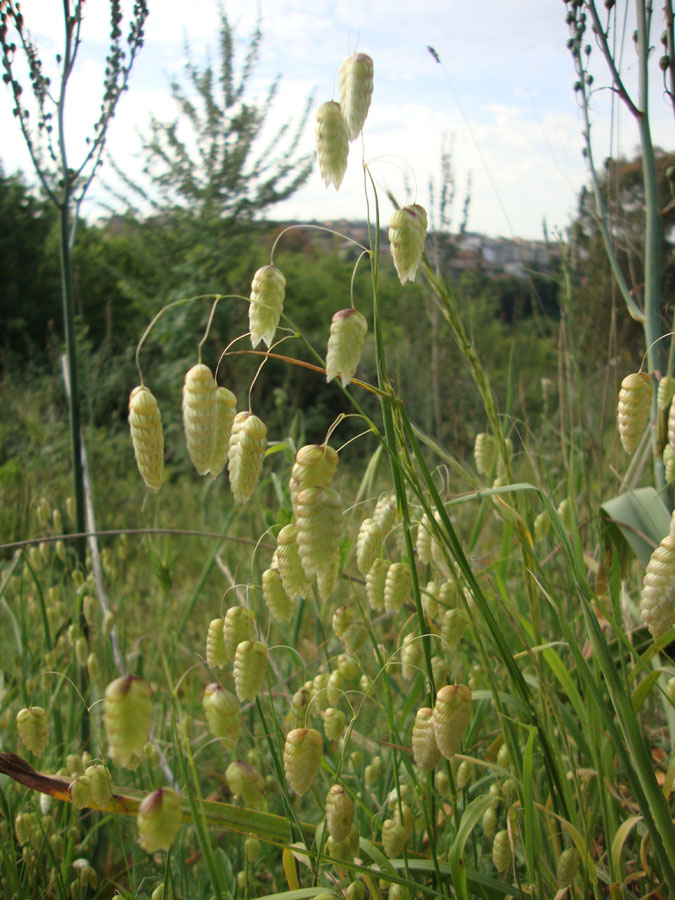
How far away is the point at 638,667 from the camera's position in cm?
80

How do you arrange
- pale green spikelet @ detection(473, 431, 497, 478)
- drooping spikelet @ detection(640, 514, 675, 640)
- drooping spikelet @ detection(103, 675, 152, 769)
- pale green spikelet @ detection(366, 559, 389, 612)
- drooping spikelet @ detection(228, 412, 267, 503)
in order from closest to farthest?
drooping spikelet @ detection(103, 675, 152, 769)
drooping spikelet @ detection(640, 514, 675, 640)
drooping spikelet @ detection(228, 412, 267, 503)
pale green spikelet @ detection(366, 559, 389, 612)
pale green spikelet @ detection(473, 431, 497, 478)

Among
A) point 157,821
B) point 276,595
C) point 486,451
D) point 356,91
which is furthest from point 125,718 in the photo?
point 486,451

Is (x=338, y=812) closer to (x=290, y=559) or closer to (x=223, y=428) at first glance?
(x=290, y=559)

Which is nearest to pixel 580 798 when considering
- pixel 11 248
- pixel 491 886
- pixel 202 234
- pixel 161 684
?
pixel 491 886

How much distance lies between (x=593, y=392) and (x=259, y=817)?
13.2 feet

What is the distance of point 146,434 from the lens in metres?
0.63

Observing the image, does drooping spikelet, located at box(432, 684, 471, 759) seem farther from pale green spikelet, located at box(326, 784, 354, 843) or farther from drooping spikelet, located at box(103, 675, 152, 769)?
drooping spikelet, located at box(103, 675, 152, 769)

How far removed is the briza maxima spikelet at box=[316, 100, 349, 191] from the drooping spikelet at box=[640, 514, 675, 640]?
0.43 meters

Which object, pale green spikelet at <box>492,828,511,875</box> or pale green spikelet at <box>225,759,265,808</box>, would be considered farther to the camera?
pale green spikelet at <box>492,828,511,875</box>

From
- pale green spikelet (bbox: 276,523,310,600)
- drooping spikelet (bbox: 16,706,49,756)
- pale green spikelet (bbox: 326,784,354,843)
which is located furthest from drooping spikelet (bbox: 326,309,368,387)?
drooping spikelet (bbox: 16,706,49,756)

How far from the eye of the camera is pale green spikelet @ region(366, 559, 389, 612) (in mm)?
905

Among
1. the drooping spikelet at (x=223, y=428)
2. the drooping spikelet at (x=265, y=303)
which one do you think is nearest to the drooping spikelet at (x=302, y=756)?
the drooping spikelet at (x=223, y=428)

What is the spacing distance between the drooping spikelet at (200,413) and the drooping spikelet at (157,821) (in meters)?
0.25

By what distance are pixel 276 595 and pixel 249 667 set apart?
0.10 m
